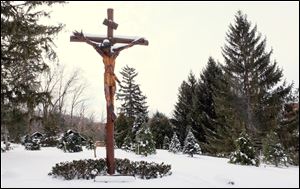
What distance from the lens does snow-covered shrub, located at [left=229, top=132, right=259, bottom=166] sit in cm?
1405

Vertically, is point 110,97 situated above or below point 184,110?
below

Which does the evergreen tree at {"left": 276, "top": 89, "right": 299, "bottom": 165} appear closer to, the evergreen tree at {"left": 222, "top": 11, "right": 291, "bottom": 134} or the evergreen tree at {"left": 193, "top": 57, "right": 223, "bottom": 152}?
the evergreen tree at {"left": 222, "top": 11, "right": 291, "bottom": 134}

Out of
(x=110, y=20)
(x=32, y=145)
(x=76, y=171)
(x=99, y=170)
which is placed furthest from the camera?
(x=32, y=145)

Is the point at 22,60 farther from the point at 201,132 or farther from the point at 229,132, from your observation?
the point at 201,132

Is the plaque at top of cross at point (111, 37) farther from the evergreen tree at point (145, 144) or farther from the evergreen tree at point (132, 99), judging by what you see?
the evergreen tree at point (132, 99)

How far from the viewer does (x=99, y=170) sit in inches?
419

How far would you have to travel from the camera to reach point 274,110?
24469 millimetres

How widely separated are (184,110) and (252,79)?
432 inches

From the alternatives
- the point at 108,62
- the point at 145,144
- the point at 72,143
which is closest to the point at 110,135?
the point at 108,62

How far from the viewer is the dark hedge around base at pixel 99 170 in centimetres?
985

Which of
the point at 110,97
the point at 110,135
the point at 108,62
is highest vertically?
the point at 108,62

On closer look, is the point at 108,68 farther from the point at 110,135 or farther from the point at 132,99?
the point at 132,99

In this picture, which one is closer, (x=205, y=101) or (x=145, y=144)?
(x=145, y=144)

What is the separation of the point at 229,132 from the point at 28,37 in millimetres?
16096
